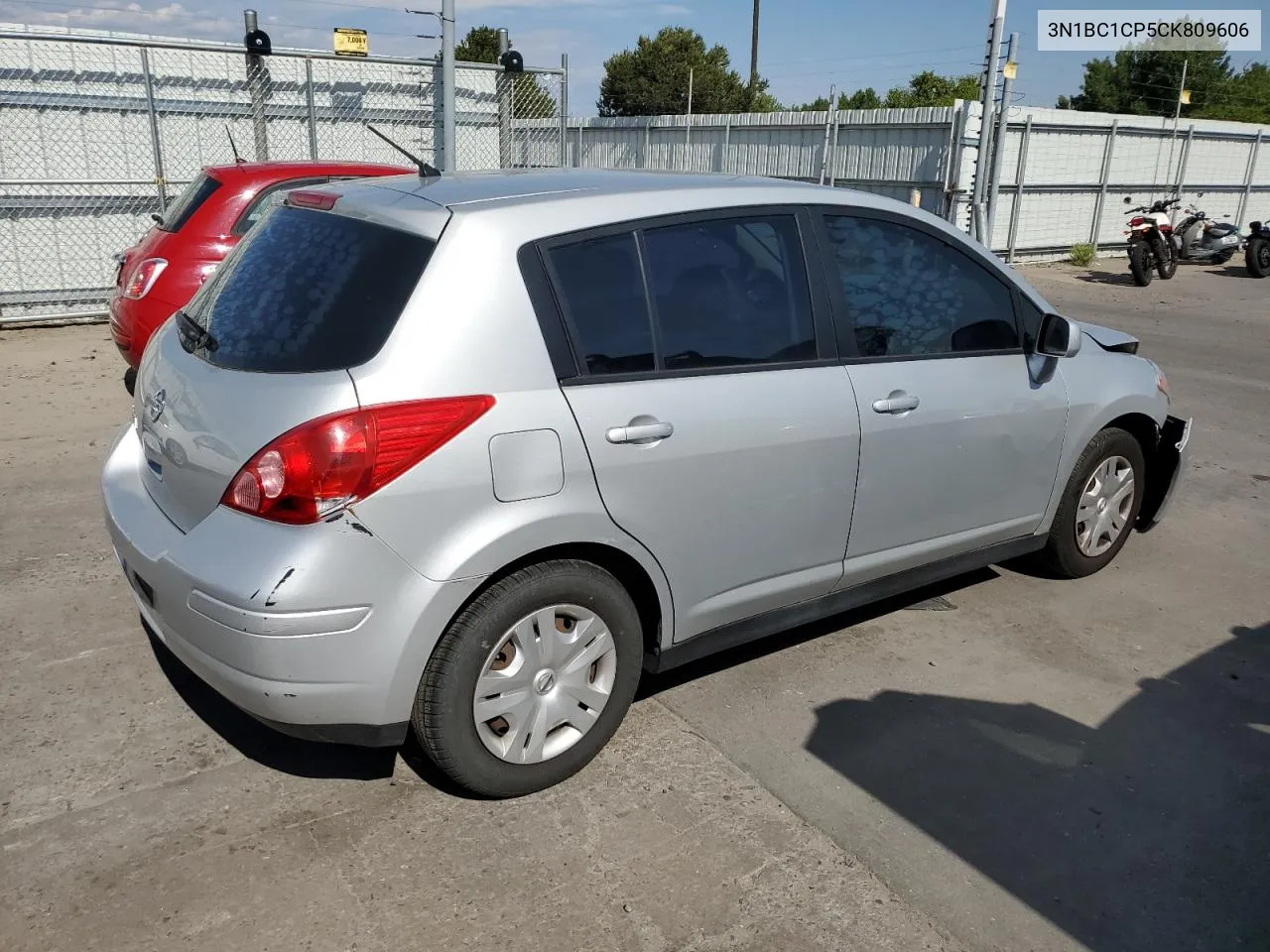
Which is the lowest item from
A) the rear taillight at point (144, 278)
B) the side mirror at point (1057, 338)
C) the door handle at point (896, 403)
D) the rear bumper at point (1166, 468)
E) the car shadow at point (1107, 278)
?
the car shadow at point (1107, 278)

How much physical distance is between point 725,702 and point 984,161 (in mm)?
13466

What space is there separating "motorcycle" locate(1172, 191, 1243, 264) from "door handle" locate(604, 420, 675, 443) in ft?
60.9

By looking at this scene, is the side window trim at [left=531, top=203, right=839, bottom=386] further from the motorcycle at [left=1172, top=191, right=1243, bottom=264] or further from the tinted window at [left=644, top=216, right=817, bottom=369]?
the motorcycle at [left=1172, top=191, right=1243, bottom=264]

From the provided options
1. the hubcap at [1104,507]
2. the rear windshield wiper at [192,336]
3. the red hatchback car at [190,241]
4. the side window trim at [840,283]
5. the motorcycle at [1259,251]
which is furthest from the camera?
the motorcycle at [1259,251]

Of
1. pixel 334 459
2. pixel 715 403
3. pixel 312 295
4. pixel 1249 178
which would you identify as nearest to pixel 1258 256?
pixel 1249 178

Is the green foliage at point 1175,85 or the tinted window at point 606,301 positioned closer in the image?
the tinted window at point 606,301

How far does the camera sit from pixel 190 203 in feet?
23.9

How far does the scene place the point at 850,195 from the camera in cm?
379

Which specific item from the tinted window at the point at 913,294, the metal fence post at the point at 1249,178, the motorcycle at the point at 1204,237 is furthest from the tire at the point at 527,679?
the metal fence post at the point at 1249,178

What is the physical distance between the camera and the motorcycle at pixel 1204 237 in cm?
1856

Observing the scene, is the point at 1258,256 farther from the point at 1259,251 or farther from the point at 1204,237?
the point at 1204,237

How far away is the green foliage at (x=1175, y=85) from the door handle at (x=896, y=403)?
162ft

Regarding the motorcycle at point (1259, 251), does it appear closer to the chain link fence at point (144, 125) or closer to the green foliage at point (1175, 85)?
the chain link fence at point (144, 125)

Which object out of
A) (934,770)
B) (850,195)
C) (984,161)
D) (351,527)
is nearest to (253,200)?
(850,195)
